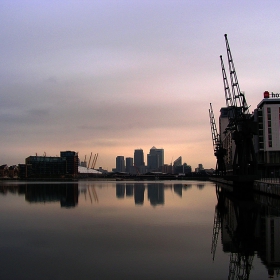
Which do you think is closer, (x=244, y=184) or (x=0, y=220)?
(x=0, y=220)

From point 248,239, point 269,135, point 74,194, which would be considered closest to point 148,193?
point 74,194

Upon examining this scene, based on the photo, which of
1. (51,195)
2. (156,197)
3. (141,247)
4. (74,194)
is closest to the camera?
(141,247)

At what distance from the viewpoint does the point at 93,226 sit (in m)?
28.1

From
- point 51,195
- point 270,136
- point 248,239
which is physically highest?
point 270,136

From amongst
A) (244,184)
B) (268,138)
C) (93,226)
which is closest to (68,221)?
(93,226)

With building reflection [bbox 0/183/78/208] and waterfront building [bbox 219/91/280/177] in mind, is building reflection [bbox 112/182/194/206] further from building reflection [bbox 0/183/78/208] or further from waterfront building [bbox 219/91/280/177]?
waterfront building [bbox 219/91/280/177]

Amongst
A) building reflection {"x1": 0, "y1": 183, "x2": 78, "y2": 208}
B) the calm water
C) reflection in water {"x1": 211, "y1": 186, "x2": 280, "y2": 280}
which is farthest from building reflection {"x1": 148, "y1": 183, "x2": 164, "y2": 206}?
the calm water

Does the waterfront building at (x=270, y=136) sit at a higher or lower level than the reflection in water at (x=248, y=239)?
higher

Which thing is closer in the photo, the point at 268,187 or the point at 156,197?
the point at 268,187

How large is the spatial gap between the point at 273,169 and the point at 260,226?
79.2 m

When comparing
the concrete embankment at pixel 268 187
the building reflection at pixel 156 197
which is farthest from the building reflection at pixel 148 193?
the concrete embankment at pixel 268 187

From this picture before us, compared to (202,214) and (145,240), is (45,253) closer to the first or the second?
(145,240)

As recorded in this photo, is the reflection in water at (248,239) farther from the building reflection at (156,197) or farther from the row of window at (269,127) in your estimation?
the row of window at (269,127)

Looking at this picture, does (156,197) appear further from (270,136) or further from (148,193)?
(270,136)
